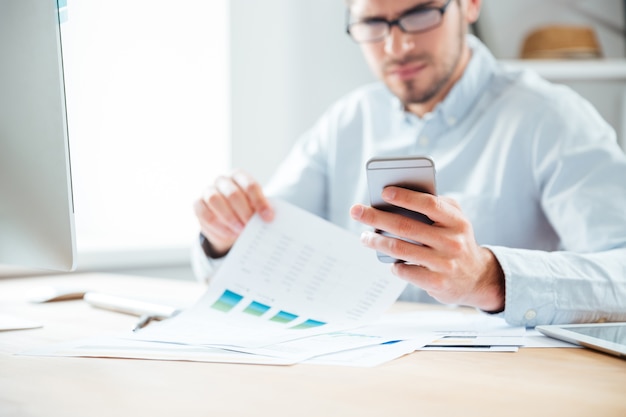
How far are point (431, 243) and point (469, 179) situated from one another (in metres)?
0.62

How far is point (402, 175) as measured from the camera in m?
0.87

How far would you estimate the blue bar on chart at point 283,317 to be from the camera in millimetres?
1002

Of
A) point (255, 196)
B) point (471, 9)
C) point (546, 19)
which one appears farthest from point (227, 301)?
point (546, 19)

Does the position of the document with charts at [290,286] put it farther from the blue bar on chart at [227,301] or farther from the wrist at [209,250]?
the wrist at [209,250]

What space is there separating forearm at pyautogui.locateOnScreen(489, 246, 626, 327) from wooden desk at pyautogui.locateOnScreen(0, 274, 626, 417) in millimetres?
132

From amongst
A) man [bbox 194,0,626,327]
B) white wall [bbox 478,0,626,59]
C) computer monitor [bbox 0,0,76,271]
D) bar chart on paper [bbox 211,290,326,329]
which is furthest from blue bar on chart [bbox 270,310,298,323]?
white wall [bbox 478,0,626,59]

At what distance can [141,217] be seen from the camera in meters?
2.04

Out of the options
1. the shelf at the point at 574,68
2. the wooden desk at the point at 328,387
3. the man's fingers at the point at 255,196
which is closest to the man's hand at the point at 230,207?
the man's fingers at the point at 255,196

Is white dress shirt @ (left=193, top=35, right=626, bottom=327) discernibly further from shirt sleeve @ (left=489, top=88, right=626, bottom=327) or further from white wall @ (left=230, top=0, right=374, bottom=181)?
white wall @ (left=230, top=0, right=374, bottom=181)

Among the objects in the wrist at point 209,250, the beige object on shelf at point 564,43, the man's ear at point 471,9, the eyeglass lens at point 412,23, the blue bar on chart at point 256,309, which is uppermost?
the man's ear at point 471,9

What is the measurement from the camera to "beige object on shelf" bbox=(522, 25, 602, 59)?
208cm

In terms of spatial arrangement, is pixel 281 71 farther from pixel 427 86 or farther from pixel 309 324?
pixel 309 324

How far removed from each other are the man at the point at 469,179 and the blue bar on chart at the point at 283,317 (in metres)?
0.15

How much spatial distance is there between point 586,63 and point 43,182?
1.63 meters
